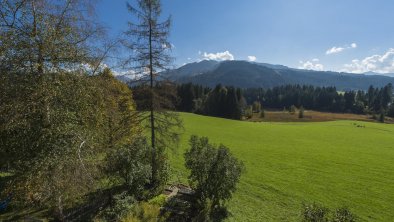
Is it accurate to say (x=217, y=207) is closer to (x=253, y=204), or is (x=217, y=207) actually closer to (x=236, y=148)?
(x=253, y=204)

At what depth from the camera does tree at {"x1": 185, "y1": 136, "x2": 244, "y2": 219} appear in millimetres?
16484

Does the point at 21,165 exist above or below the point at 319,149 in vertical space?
above

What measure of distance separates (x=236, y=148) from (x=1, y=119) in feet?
110

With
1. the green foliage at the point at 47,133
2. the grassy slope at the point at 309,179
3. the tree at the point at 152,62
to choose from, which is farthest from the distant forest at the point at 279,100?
the green foliage at the point at 47,133

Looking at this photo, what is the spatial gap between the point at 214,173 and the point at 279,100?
16327cm

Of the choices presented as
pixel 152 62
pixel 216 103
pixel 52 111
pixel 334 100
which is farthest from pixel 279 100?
pixel 52 111

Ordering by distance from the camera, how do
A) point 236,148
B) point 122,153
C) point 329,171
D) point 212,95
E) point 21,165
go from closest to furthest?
point 21,165, point 122,153, point 329,171, point 236,148, point 212,95

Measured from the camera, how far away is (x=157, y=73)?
67.4 ft

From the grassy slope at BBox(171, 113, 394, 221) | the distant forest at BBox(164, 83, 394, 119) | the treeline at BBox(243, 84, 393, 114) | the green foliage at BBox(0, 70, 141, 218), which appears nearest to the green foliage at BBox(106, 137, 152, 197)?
the green foliage at BBox(0, 70, 141, 218)

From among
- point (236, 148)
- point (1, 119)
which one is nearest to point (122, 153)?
point (1, 119)

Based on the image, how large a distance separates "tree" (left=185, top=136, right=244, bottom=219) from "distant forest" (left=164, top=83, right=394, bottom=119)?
74.8 meters

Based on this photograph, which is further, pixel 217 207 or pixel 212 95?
pixel 212 95

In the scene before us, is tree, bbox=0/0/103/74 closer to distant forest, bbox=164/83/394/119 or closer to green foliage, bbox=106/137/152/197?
green foliage, bbox=106/137/152/197

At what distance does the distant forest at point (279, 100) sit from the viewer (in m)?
93.4
